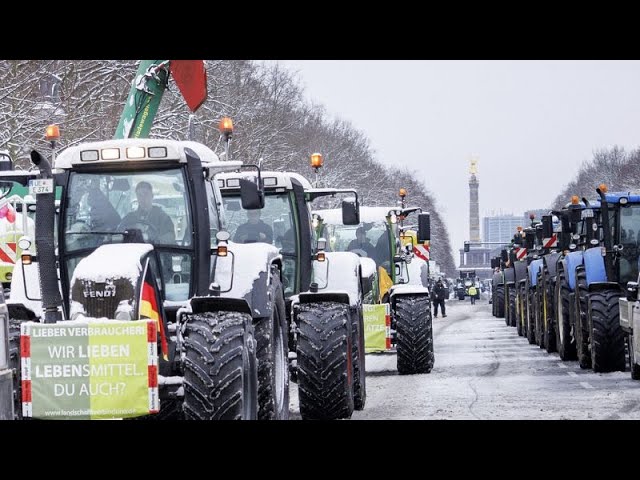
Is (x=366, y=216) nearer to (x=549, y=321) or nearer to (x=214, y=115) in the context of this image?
(x=549, y=321)

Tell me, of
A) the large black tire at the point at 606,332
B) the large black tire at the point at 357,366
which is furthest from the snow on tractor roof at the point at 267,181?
the large black tire at the point at 606,332

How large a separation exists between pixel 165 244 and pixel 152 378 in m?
1.60

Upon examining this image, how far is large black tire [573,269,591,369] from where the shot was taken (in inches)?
829

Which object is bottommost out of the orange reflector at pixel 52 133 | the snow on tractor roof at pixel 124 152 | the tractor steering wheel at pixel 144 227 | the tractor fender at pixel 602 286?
the tractor fender at pixel 602 286

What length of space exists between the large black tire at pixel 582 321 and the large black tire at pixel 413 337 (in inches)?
86.3

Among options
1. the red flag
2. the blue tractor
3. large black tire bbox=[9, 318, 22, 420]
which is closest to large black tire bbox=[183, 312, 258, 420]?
large black tire bbox=[9, 318, 22, 420]

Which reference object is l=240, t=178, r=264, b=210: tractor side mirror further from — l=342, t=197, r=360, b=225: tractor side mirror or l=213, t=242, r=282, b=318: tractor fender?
l=342, t=197, r=360, b=225: tractor side mirror

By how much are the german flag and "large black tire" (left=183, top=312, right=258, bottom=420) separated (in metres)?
0.31

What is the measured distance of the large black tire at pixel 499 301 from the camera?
173ft

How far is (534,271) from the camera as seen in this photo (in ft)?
99.1

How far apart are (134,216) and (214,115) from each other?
36.7 metres

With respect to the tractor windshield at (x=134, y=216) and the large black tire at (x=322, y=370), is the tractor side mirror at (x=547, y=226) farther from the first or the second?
the tractor windshield at (x=134, y=216)
